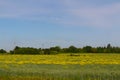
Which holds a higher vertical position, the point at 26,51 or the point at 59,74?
the point at 26,51

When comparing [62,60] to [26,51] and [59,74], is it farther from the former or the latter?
[26,51]

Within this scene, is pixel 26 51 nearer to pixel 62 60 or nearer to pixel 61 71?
pixel 62 60

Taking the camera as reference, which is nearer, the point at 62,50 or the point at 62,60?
the point at 62,60

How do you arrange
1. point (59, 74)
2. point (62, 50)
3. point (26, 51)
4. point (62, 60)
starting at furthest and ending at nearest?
1. point (62, 50)
2. point (26, 51)
3. point (62, 60)
4. point (59, 74)

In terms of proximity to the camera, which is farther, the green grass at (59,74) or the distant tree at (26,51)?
the distant tree at (26,51)

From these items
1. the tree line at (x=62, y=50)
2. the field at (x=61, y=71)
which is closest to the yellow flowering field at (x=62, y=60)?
the field at (x=61, y=71)

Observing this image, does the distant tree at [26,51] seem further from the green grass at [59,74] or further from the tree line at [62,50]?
the green grass at [59,74]

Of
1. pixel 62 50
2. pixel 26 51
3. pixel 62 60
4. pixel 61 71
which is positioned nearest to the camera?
pixel 61 71

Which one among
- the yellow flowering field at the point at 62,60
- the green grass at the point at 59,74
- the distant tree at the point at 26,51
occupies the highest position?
the distant tree at the point at 26,51

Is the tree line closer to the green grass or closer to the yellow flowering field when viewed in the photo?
the yellow flowering field

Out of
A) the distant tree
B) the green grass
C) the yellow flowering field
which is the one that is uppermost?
the distant tree

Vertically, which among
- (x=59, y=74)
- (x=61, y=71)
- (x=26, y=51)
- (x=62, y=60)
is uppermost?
(x=26, y=51)

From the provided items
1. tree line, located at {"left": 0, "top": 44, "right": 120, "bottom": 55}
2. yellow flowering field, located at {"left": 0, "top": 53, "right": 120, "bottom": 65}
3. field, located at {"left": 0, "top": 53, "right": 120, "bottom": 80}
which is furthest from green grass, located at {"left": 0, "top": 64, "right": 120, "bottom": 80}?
tree line, located at {"left": 0, "top": 44, "right": 120, "bottom": 55}

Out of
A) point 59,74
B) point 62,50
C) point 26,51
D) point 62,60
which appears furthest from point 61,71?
point 62,50
